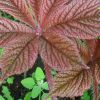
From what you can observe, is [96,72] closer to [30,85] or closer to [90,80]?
[90,80]

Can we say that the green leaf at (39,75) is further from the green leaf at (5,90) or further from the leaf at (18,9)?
the leaf at (18,9)

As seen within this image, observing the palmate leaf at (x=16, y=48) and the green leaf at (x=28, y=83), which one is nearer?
the palmate leaf at (x=16, y=48)

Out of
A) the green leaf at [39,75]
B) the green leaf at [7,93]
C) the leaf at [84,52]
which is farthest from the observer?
the green leaf at [7,93]

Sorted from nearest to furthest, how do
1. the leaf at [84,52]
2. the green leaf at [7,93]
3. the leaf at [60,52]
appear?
the leaf at [60,52], the leaf at [84,52], the green leaf at [7,93]

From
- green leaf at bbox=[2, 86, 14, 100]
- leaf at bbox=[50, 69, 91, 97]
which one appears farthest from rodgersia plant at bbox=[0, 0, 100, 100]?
green leaf at bbox=[2, 86, 14, 100]

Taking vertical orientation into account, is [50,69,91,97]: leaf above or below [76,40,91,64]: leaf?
below

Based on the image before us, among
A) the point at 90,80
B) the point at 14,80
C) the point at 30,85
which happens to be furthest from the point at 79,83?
the point at 14,80

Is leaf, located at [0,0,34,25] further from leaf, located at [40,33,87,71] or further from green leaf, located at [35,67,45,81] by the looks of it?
green leaf, located at [35,67,45,81]

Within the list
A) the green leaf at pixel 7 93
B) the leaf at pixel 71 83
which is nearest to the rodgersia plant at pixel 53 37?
the leaf at pixel 71 83
